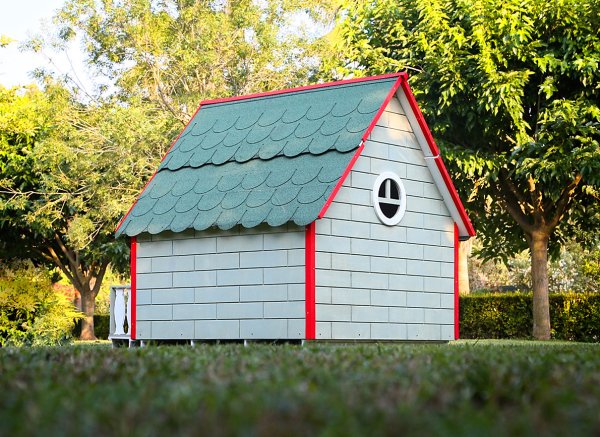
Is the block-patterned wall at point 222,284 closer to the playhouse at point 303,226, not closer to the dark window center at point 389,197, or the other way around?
the playhouse at point 303,226

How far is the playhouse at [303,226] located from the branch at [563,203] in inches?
276

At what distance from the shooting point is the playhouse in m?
12.6

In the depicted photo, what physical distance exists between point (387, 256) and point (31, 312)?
8.56 metres

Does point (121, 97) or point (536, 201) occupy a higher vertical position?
point (121, 97)

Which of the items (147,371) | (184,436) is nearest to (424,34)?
(147,371)

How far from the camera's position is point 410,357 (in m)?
6.56

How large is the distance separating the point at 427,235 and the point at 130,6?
15188 mm

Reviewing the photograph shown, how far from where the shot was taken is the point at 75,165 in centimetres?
2375

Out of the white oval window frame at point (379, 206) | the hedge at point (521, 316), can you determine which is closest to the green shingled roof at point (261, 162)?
the white oval window frame at point (379, 206)

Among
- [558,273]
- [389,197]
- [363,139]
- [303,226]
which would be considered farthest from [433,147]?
[558,273]

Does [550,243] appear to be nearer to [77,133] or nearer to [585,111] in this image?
[585,111]

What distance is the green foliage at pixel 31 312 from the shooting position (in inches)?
722

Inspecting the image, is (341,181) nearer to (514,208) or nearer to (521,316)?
(514,208)

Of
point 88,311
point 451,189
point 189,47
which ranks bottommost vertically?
point 88,311
